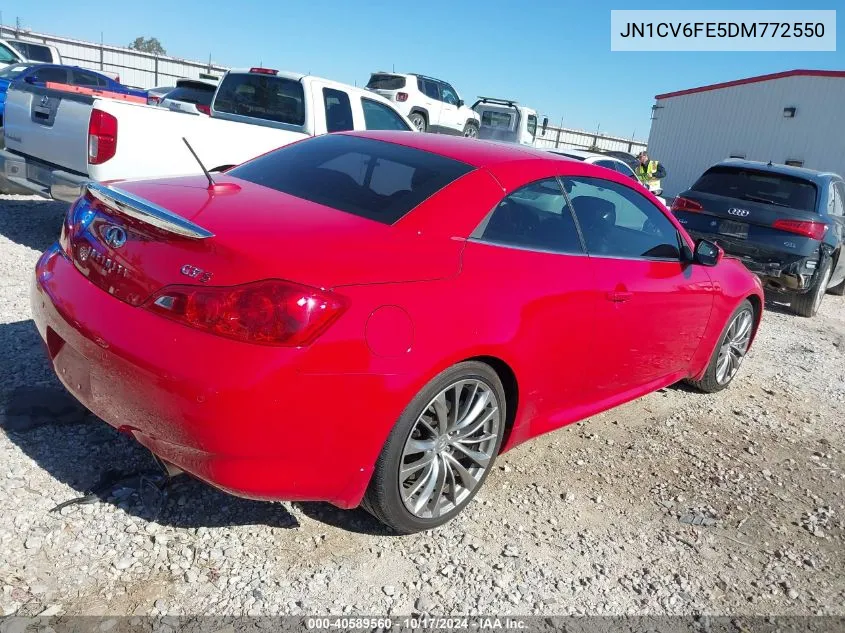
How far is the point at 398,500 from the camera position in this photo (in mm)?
2594

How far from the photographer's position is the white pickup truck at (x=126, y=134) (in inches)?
208

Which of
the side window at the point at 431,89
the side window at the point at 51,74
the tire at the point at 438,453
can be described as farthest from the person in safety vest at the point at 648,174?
the tire at the point at 438,453

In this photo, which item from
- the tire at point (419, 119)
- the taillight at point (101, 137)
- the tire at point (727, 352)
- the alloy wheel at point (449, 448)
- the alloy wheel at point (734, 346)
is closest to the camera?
the alloy wheel at point (449, 448)

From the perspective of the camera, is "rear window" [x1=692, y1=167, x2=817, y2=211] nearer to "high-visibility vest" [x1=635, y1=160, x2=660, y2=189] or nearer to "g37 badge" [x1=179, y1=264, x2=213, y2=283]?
"g37 badge" [x1=179, y1=264, x2=213, y2=283]

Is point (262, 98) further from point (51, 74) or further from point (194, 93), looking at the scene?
point (51, 74)

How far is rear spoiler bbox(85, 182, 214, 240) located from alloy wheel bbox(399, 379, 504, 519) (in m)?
1.03

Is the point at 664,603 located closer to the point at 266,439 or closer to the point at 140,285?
the point at 266,439

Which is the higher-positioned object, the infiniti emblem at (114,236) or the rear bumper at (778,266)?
the infiniti emblem at (114,236)

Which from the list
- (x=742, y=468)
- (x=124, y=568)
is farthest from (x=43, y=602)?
(x=742, y=468)

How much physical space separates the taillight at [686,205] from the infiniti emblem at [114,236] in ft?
23.6

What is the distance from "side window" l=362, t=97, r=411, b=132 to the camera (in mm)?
7730

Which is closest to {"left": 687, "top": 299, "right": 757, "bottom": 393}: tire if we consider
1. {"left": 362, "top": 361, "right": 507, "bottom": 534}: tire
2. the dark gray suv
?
{"left": 362, "top": 361, "right": 507, "bottom": 534}: tire

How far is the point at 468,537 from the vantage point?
2859 mm

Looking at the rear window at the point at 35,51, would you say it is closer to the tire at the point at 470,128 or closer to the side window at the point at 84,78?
the side window at the point at 84,78
